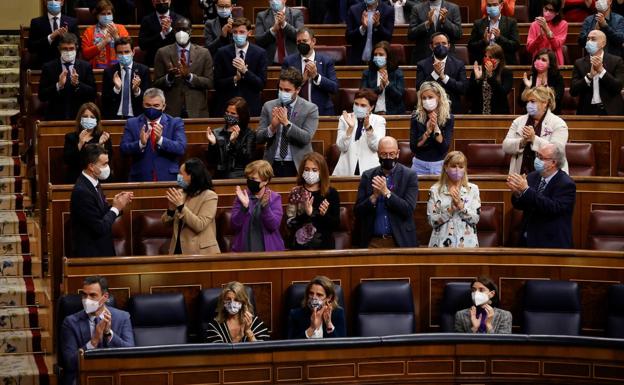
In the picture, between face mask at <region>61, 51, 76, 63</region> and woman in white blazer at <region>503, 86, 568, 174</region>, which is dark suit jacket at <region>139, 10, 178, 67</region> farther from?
woman in white blazer at <region>503, 86, 568, 174</region>

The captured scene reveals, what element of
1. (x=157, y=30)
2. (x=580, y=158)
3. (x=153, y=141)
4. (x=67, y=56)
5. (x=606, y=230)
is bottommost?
(x=606, y=230)

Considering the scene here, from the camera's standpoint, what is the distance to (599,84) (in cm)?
868

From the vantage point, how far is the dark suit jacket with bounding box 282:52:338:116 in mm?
8539

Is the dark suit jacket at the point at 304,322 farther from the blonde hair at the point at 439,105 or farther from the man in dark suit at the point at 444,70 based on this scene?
the man in dark suit at the point at 444,70

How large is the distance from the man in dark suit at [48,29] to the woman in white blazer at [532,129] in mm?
3031

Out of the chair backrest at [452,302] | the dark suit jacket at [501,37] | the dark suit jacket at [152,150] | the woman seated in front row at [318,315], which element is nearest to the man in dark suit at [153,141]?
the dark suit jacket at [152,150]

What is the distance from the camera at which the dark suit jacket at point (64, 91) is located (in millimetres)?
8438

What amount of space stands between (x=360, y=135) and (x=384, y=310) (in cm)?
133

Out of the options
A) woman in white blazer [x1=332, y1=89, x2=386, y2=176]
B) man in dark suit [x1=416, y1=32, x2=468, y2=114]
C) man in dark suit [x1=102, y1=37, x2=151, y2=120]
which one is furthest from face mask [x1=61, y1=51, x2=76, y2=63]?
man in dark suit [x1=416, y1=32, x2=468, y2=114]

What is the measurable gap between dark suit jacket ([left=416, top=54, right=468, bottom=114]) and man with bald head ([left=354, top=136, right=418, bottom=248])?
1.54 meters

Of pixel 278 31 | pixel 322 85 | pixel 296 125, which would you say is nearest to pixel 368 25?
pixel 278 31

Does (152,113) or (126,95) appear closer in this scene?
(152,113)

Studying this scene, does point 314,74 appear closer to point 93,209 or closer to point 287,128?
point 287,128

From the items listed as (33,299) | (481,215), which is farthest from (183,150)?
(481,215)
